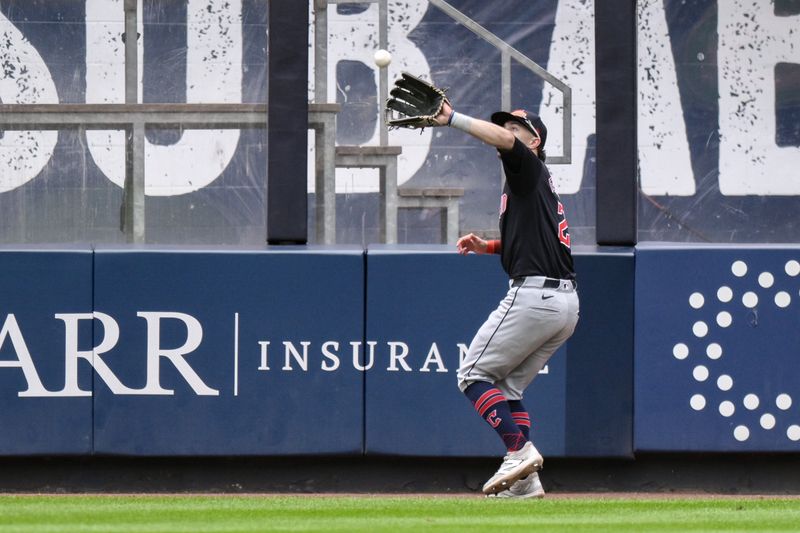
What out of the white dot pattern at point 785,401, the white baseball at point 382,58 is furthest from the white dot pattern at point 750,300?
the white baseball at point 382,58

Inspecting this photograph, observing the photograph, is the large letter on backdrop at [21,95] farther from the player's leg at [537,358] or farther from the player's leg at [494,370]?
the player's leg at [537,358]

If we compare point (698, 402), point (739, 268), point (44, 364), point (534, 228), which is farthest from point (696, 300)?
point (44, 364)

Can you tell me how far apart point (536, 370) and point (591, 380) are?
0.63 m

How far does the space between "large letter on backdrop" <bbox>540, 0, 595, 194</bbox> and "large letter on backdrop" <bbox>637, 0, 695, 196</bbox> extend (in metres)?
0.31

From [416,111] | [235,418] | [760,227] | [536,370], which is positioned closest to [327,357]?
[235,418]

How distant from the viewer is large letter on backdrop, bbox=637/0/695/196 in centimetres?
742

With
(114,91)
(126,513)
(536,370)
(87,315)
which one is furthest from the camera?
(114,91)

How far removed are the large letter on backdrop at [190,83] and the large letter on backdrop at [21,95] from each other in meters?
0.23

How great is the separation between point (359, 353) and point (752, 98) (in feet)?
8.72

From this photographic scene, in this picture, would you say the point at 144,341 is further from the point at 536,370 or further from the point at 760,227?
the point at 760,227

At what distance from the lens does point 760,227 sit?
7352mm

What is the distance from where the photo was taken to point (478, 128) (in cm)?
566

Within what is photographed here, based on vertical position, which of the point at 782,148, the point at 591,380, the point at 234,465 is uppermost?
the point at 782,148

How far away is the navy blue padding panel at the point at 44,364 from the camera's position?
668 cm
